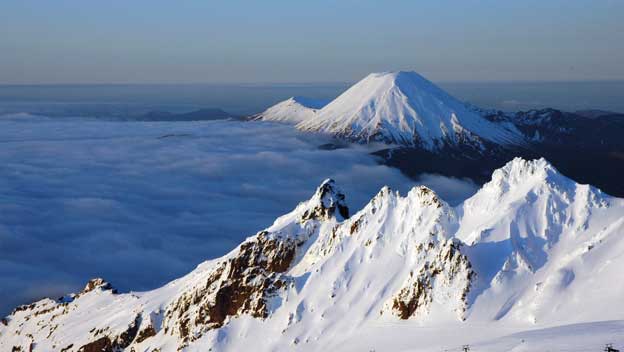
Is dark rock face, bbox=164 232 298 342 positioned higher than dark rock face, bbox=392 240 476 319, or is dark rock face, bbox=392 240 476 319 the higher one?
dark rock face, bbox=392 240 476 319

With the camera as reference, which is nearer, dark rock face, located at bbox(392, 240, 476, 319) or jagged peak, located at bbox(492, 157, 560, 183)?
dark rock face, located at bbox(392, 240, 476, 319)

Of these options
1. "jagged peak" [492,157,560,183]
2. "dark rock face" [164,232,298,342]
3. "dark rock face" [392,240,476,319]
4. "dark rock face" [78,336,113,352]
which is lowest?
"dark rock face" [78,336,113,352]

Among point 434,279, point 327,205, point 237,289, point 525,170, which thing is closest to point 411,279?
point 434,279

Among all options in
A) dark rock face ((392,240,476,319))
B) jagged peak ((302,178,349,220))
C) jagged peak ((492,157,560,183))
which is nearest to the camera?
dark rock face ((392,240,476,319))

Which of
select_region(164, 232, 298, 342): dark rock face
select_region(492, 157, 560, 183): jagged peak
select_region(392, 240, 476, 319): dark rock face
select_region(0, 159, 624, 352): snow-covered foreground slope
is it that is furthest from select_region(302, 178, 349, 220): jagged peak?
select_region(492, 157, 560, 183): jagged peak

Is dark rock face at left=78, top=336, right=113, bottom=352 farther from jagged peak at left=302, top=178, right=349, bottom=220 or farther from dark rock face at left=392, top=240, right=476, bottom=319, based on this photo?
dark rock face at left=392, top=240, right=476, bottom=319

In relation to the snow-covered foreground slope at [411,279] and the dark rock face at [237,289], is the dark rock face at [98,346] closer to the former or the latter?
the snow-covered foreground slope at [411,279]

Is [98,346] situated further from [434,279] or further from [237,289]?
[434,279]

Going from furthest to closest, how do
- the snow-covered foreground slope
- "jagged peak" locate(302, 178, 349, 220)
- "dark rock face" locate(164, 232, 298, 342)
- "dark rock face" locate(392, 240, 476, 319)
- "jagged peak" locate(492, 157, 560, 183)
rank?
"jagged peak" locate(302, 178, 349, 220) → "dark rock face" locate(164, 232, 298, 342) → "jagged peak" locate(492, 157, 560, 183) → "dark rock face" locate(392, 240, 476, 319) → the snow-covered foreground slope

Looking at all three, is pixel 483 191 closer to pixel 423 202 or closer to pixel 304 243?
pixel 423 202
